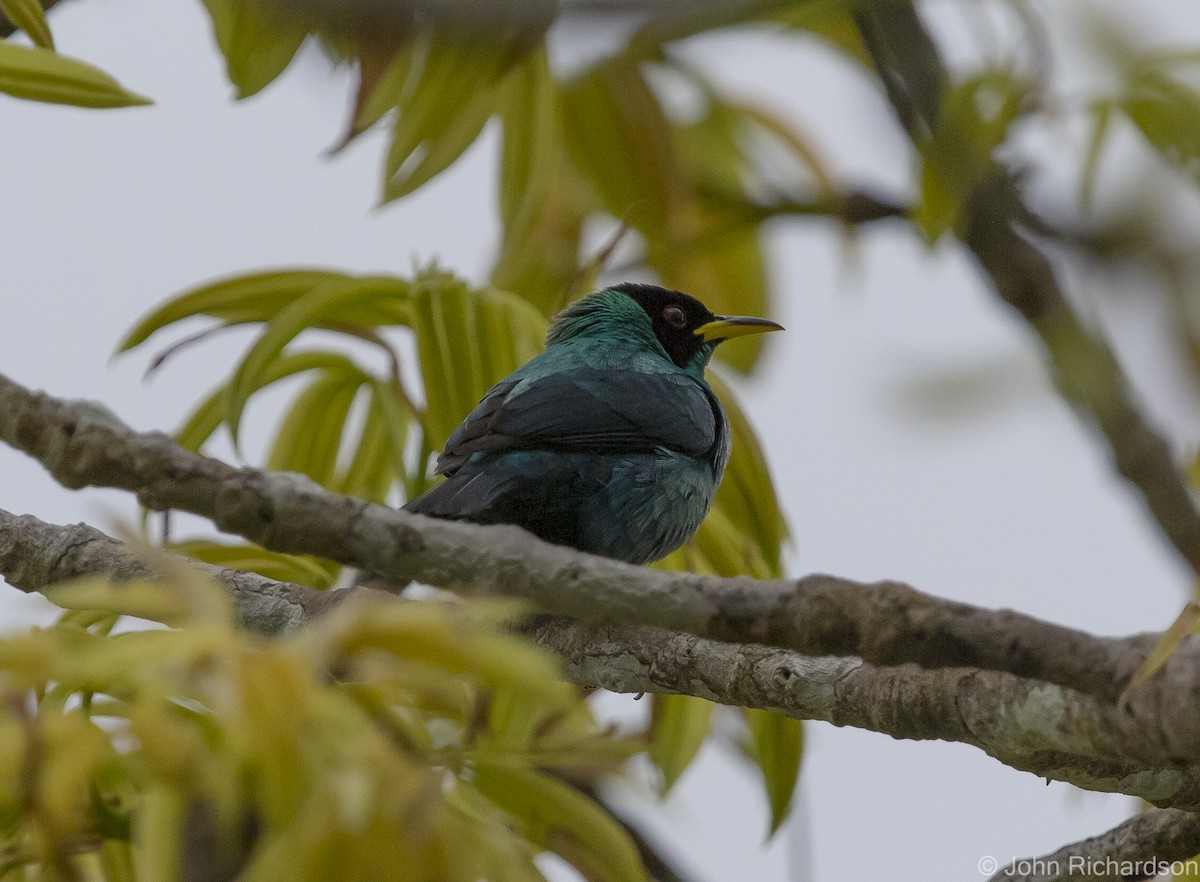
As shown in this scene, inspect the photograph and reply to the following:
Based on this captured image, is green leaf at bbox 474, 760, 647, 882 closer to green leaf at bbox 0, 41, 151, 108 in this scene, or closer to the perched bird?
the perched bird

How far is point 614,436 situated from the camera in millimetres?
4355

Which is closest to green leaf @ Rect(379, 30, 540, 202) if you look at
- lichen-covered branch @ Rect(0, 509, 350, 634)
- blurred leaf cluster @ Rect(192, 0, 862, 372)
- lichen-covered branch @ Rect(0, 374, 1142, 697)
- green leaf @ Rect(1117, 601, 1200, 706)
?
blurred leaf cluster @ Rect(192, 0, 862, 372)

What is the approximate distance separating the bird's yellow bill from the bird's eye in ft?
0.53

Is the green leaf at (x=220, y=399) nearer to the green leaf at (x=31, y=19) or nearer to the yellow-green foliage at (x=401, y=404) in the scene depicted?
the yellow-green foliage at (x=401, y=404)

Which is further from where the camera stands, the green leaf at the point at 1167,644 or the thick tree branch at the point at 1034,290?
the thick tree branch at the point at 1034,290

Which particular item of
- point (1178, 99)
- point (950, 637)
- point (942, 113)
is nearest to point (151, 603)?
point (950, 637)

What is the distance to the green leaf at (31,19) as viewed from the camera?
2971 mm

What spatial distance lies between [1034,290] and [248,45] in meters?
1.98

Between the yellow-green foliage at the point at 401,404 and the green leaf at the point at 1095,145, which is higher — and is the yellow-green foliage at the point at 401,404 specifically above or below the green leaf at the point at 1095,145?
below

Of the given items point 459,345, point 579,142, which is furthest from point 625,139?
point 459,345

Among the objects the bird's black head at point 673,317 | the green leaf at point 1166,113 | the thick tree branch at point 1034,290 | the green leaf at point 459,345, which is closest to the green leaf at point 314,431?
the green leaf at point 459,345

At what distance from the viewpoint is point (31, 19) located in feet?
9.84

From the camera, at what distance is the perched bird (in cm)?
402

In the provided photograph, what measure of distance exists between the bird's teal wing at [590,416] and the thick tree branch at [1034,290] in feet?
5.95
